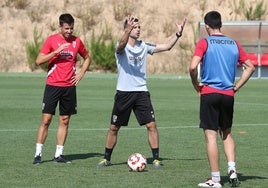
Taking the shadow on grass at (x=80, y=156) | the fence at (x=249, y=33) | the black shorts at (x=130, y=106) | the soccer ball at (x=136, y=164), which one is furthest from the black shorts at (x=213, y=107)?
the fence at (x=249, y=33)

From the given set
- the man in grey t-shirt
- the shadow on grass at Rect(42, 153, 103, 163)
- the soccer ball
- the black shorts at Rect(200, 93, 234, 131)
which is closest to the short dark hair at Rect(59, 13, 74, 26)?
the man in grey t-shirt

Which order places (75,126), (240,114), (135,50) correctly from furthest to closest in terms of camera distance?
(240,114) < (75,126) < (135,50)

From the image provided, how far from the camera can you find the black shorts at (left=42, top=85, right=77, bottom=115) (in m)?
13.9

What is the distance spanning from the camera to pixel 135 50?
43.3ft

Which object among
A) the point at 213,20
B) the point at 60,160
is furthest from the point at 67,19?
the point at 213,20

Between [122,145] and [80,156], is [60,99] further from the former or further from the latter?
[122,145]

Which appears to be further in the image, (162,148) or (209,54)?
(162,148)

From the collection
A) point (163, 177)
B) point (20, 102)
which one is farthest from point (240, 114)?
point (163, 177)

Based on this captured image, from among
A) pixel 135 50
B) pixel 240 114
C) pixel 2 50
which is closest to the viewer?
pixel 135 50

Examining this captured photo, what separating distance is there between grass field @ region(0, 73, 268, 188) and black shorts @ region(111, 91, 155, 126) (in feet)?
2.17

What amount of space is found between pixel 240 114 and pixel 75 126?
16.2 ft

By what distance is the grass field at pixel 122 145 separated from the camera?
460 inches

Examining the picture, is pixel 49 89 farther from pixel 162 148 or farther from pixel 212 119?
pixel 212 119

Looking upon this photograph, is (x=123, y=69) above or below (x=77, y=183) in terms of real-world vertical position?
above
